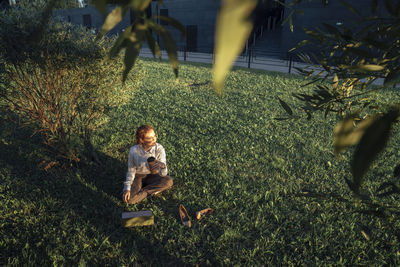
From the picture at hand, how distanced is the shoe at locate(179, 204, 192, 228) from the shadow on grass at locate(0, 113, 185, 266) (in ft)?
0.88

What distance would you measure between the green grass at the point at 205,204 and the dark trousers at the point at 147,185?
16 cm

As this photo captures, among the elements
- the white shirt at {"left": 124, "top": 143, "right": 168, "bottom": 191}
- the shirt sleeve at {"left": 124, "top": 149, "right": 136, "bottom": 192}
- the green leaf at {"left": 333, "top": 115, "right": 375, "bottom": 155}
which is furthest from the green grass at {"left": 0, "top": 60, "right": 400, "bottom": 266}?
the green leaf at {"left": 333, "top": 115, "right": 375, "bottom": 155}

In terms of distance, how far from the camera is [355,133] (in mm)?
736

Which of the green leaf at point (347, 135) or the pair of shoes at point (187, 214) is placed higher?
the green leaf at point (347, 135)

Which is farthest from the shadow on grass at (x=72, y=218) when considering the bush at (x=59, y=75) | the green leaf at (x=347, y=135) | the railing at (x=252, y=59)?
the railing at (x=252, y=59)

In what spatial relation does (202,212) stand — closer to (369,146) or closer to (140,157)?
(140,157)

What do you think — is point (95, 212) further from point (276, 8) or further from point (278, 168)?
point (276, 8)

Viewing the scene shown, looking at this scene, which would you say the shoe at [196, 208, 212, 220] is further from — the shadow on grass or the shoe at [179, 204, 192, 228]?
the shadow on grass

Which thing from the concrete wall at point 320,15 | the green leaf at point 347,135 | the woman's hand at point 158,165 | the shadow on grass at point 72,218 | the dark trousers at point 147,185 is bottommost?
the shadow on grass at point 72,218

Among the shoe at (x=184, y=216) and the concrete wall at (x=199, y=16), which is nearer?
the shoe at (x=184, y=216)

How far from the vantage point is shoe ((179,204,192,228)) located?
381 cm

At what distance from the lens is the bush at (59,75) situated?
3.62 meters

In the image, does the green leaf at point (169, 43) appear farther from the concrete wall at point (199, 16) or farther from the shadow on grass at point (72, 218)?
the concrete wall at point (199, 16)

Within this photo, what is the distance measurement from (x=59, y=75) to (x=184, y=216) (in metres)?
2.94
